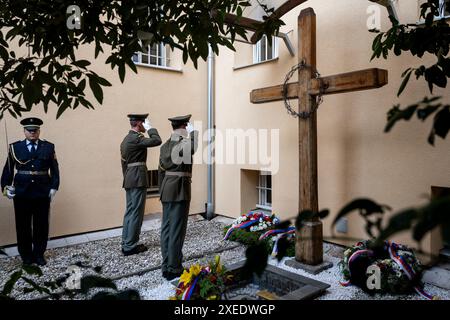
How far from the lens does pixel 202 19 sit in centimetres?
148

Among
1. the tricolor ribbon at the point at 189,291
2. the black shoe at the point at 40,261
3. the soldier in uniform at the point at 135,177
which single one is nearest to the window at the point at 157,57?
the soldier in uniform at the point at 135,177

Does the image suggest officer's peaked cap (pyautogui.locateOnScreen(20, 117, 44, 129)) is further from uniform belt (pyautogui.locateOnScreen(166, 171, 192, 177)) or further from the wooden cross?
the wooden cross

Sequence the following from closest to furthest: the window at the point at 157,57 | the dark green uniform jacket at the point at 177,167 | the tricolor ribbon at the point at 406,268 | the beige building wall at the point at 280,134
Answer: the tricolor ribbon at the point at 406,268 → the dark green uniform jacket at the point at 177,167 → the beige building wall at the point at 280,134 → the window at the point at 157,57

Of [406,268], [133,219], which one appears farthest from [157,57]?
[406,268]

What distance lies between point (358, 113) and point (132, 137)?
3.12 meters

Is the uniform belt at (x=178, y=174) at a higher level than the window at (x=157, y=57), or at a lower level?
lower

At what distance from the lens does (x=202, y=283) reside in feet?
9.71

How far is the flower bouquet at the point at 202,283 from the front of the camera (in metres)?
2.88

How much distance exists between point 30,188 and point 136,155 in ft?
4.62

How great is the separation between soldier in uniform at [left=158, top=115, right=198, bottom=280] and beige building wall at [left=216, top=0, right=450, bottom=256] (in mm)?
1982

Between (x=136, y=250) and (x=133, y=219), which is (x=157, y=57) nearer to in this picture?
(x=133, y=219)

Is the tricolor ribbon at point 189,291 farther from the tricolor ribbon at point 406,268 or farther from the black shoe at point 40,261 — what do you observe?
the black shoe at point 40,261

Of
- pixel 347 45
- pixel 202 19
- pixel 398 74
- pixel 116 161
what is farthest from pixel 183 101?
pixel 202 19

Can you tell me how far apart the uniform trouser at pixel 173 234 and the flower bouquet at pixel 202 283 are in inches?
27.0
